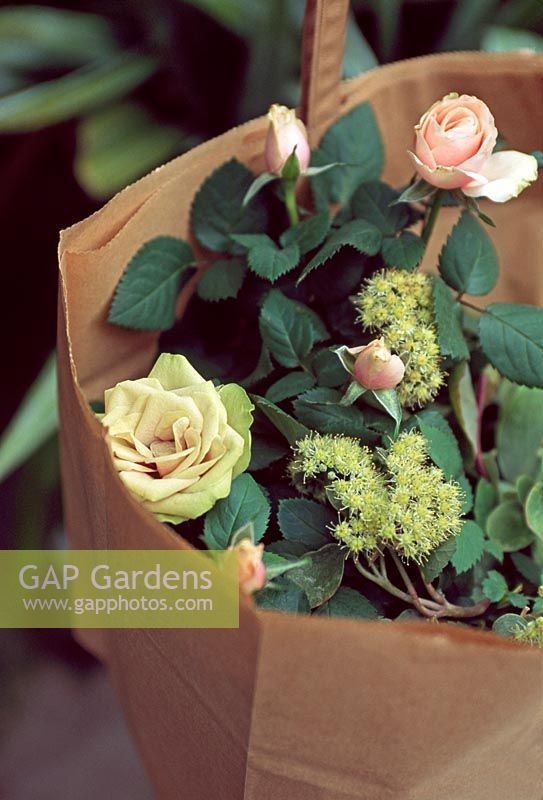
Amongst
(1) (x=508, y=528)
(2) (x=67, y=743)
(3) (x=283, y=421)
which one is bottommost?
(2) (x=67, y=743)

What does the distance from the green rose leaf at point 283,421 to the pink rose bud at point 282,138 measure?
0.46 feet

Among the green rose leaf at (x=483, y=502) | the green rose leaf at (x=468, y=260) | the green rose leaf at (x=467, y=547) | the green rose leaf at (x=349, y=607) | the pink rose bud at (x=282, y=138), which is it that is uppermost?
the pink rose bud at (x=282, y=138)

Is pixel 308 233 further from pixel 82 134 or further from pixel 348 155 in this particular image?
pixel 82 134

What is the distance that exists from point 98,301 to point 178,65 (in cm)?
44

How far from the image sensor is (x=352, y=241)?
44 cm

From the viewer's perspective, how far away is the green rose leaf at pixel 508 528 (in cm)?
47

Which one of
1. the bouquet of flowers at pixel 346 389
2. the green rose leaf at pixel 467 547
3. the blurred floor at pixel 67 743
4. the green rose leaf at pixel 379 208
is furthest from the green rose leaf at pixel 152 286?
the blurred floor at pixel 67 743

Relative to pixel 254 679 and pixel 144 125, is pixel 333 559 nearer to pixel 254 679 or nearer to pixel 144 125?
pixel 254 679

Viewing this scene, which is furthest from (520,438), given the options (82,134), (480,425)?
(82,134)

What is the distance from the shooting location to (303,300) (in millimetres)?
484

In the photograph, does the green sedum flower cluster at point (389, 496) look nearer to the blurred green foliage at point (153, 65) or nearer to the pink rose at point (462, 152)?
the pink rose at point (462, 152)

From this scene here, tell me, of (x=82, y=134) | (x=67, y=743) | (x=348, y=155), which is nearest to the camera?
(x=348, y=155)

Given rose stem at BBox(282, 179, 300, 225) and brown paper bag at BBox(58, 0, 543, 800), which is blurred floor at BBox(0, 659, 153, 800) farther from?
rose stem at BBox(282, 179, 300, 225)

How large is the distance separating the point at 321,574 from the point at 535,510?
0.49ft
